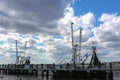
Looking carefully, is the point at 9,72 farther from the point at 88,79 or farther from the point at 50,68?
the point at 88,79

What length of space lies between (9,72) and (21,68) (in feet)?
45.4

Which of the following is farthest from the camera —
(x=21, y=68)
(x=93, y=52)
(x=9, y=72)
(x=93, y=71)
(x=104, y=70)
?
(x=9, y=72)

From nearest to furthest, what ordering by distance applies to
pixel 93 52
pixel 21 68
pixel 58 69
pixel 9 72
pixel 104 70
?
pixel 104 70
pixel 58 69
pixel 93 52
pixel 21 68
pixel 9 72

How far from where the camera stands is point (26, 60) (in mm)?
112438

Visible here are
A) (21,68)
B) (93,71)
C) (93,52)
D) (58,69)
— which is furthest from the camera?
(21,68)

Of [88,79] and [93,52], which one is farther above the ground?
[93,52]

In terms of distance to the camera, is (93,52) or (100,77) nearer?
(100,77)

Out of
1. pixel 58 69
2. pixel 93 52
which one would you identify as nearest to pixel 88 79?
pixel 58 69

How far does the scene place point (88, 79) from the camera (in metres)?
67.2

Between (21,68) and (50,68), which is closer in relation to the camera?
(50,68)

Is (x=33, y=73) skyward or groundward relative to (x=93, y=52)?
groundward

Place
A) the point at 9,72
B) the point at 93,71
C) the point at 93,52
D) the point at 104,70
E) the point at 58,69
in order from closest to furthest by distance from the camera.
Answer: the point at 104,70
the point at 93,71
the point at 58,69
the point at 93,52
the point at 9,72

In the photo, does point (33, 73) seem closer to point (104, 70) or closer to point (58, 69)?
point (58, 69)

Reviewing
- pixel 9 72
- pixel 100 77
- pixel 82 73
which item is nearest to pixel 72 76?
pixel 82 73
